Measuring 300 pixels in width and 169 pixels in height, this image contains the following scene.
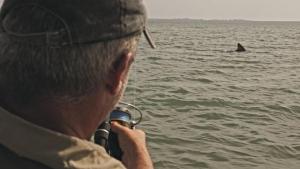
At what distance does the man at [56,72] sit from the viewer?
1.65m

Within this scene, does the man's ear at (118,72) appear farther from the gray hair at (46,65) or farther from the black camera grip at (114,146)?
the black camera grip at (114,146)

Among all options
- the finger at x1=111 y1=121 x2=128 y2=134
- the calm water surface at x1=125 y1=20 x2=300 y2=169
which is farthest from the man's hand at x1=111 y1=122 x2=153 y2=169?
the calm water surface at x1=125 y1=20 x2=300 y2=169

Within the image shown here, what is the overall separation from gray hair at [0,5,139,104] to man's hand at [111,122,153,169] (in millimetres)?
719

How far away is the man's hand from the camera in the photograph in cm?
246

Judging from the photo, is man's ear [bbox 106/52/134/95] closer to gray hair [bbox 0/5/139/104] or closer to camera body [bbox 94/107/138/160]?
gray hair [bbox 0/5/139/104]

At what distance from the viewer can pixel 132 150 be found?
8.11ft

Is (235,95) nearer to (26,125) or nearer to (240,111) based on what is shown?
(240,111)

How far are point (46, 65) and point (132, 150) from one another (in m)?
0.86

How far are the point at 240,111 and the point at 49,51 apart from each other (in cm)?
1115

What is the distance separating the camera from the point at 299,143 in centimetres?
986

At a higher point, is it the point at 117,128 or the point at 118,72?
the point at 118,72

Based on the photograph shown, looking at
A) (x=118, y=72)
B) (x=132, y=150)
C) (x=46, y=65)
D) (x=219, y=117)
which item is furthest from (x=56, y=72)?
(x=219, y=117)

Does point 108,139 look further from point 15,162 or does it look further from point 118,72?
point 15,162

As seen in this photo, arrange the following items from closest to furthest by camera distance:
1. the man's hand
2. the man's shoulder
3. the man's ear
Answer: the man's shoulder < the man's ear < the man's hand
